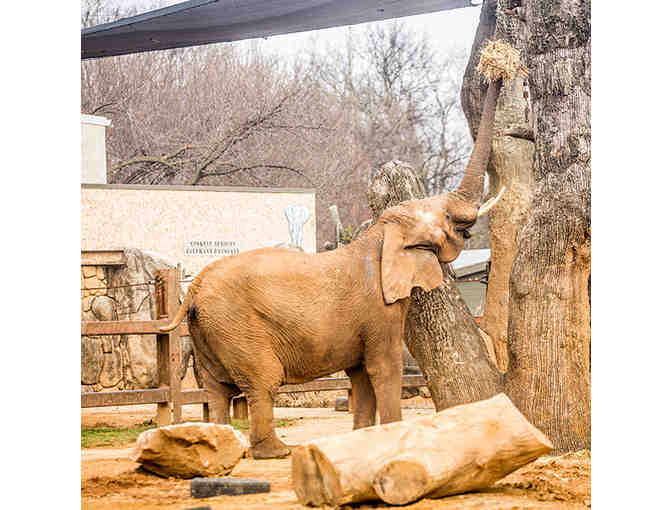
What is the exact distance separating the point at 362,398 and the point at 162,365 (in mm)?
1895

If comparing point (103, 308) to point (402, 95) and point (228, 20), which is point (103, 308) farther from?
point (402, 95)

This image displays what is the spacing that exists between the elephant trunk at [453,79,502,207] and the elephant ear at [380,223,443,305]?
395 millimetres

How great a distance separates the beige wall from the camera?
36.7 feet

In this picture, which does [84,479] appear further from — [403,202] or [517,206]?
[517,206]

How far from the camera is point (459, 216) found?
5438 mm

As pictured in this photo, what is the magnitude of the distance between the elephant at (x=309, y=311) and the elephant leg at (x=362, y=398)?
0.24ft

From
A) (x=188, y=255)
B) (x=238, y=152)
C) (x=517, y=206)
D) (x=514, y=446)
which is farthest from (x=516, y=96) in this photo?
(x=238, y=152)

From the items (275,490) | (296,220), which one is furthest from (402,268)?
(296,220)

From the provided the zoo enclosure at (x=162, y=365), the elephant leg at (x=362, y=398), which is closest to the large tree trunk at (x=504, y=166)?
the zoo enclosure at (x=162, y=365)

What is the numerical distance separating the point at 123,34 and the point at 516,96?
3.20 meters

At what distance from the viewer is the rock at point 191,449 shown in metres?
4.36

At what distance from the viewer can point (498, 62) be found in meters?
5.62

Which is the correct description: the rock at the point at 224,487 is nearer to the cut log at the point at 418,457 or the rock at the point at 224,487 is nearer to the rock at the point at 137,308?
the cut log at the point at 418,457
